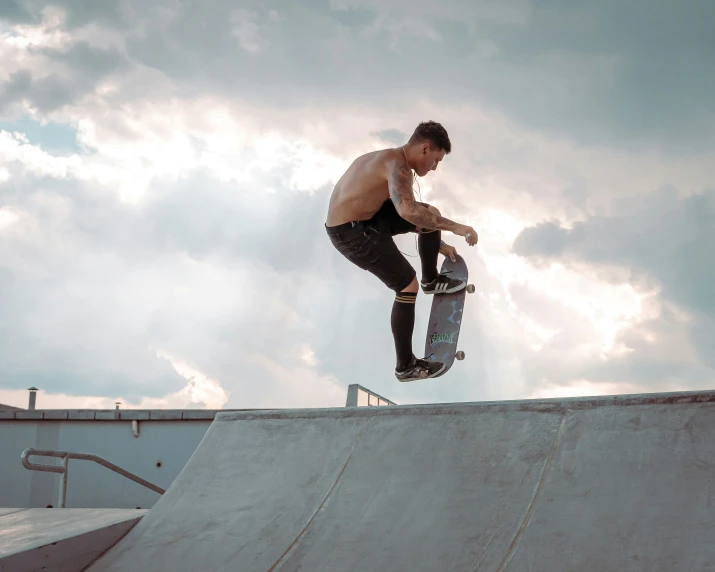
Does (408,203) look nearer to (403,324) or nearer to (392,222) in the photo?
(392,222)

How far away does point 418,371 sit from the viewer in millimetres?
5949

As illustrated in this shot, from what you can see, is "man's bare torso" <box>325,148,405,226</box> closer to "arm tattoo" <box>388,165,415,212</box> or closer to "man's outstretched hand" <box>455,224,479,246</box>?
"arm tattoo" <box>388,165,415,212</box>

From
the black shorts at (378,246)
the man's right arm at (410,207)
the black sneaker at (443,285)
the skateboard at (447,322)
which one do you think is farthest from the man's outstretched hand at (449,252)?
the man's right arm at (410,207)

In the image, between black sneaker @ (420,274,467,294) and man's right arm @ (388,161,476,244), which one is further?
black sneaker @ (420,274,467,294)

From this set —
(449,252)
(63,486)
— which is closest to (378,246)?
(449,252)

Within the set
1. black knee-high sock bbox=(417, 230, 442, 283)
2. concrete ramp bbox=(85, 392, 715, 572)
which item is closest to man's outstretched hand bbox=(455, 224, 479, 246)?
black knee-high sock bbox=(417, 230, 442, 283)

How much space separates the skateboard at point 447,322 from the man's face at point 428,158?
1.09 metres

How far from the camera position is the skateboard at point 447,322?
6.21m

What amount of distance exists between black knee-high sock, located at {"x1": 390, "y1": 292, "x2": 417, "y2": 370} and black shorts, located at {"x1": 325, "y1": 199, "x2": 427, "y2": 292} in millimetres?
99

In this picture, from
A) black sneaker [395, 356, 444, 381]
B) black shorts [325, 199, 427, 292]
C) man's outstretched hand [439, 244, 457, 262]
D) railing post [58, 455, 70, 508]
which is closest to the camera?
black shorts [325, 199, 427, 292]

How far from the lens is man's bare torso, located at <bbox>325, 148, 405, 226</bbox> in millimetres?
5688

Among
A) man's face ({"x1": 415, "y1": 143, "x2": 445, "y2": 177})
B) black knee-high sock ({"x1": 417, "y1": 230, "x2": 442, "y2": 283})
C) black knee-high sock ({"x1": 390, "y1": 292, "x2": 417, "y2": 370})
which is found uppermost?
man's face ({"x1": 415, "y1": 143, "x2": 445, "y2": 177})

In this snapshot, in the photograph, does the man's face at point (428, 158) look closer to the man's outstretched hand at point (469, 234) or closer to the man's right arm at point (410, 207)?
the man's right arm at point (410, 207)

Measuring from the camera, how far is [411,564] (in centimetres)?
377
